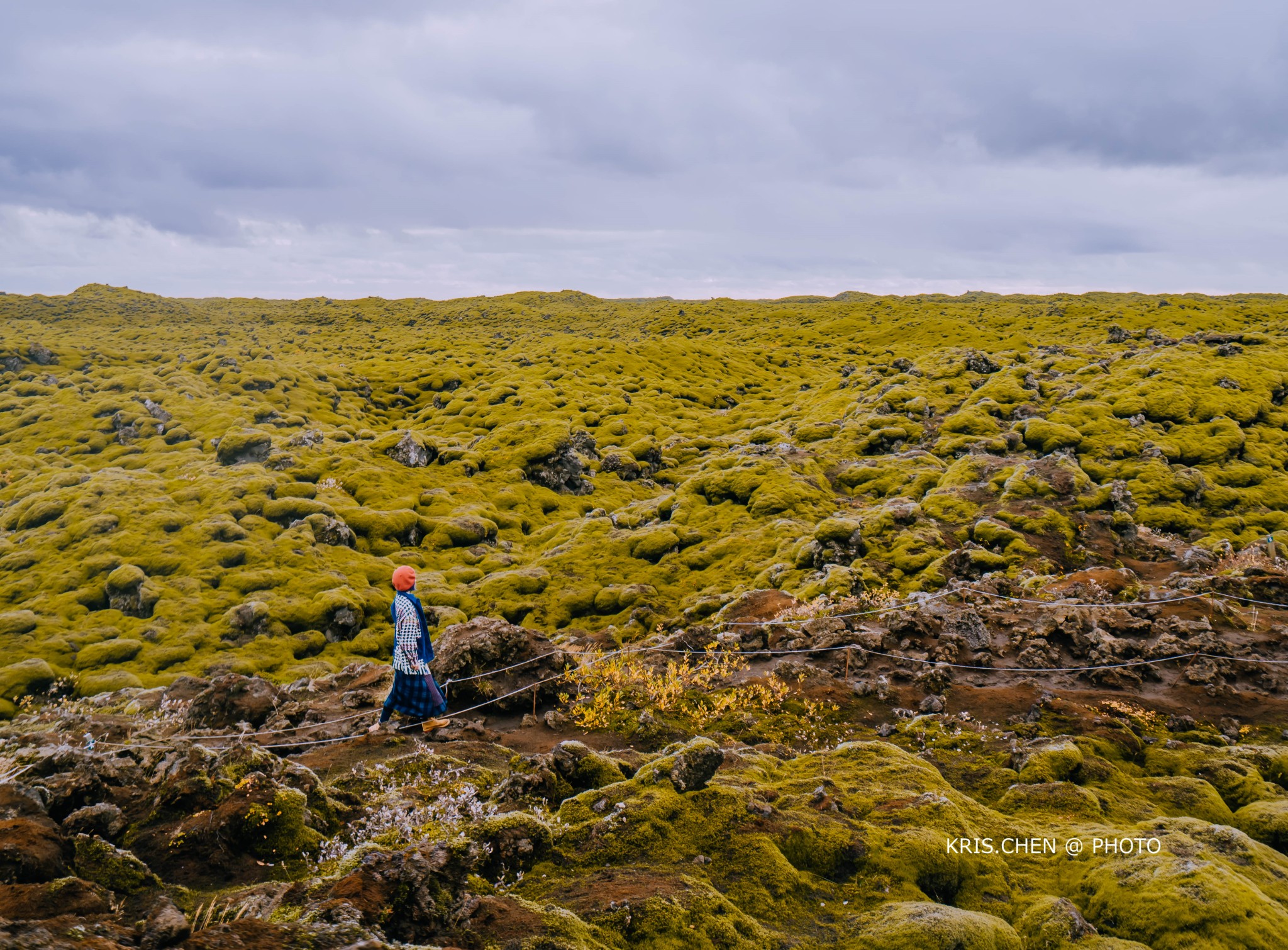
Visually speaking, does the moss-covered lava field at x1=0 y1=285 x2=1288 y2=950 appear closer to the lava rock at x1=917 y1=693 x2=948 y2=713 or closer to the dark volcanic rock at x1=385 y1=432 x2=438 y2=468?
the lava rock at x1=917 y1=693 x2=948 y2=713

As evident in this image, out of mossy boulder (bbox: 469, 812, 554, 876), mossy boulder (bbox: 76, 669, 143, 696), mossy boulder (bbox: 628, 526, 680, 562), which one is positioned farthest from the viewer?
mossy boulder (bbox: 628, 526, 680, 562)

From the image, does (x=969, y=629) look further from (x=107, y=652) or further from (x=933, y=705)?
(x=107, y=652)

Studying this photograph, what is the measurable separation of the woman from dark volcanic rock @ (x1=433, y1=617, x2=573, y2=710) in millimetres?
1661

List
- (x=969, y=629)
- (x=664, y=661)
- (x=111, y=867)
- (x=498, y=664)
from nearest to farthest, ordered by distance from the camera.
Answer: (x=111, y=867) → (x=498, y=664) → (x=969, y=629) → (x=664, y=661)

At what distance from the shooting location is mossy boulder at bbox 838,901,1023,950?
6.81 m

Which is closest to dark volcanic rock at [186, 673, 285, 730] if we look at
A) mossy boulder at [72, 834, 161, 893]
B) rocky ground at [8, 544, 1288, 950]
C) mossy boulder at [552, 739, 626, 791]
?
rocky ground at [8, 544, 1288, 950]

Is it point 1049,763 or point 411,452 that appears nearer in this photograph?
point 1049,763

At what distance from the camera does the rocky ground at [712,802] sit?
6.76m

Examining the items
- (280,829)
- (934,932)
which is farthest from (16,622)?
(934,932)

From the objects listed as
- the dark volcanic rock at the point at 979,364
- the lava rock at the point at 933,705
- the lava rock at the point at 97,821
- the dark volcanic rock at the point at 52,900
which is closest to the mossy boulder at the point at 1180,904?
the lava rock at the point at 933,705

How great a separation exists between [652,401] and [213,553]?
166ft

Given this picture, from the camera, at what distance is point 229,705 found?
49.3 ft

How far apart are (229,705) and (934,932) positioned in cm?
1487

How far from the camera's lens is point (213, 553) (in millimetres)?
32938
